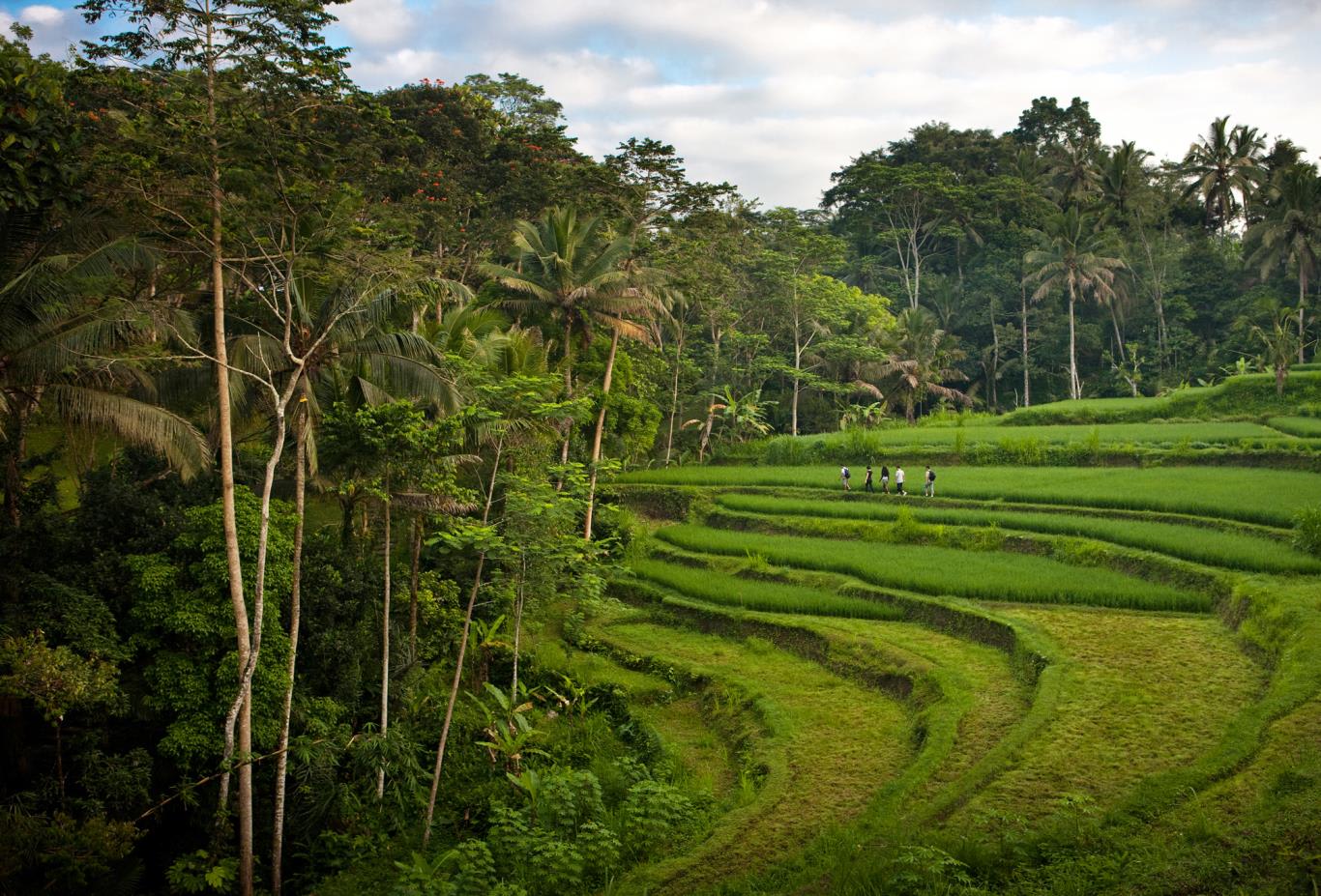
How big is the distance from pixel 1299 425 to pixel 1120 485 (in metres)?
7.09

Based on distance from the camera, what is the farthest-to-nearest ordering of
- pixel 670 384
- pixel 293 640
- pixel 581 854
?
pixel 670 384, pixel 293 640, pixel 581 854

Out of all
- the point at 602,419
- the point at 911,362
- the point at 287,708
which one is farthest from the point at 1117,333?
the point at 287,708

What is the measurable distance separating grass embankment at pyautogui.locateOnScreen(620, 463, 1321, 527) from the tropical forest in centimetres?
18

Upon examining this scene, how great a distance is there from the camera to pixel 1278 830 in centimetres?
652

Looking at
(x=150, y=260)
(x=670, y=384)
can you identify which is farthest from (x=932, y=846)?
(x=670, y=384)

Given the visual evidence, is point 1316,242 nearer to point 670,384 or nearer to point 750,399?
point 750,399

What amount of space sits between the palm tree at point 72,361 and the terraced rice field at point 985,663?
7.24m

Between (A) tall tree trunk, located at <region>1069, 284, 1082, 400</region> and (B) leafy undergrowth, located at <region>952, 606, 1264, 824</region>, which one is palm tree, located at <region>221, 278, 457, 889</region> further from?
(A) tall tree trunk, located at <region>1069, 284, 1082, 400</region>

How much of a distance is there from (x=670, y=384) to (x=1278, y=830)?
27268mm

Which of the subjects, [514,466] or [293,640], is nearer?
[293,640]

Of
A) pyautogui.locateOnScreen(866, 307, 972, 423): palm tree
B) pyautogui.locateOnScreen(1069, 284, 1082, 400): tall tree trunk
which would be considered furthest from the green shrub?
pyautogui.locateOnScreen(1069, 284, 1082, 400): tall tree trunk

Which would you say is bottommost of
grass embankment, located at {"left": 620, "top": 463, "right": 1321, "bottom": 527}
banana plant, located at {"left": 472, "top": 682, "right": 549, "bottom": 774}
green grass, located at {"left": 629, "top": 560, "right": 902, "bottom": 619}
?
banana plant, located at {"left": 472, "top": 682, "right": 549, "bottom": 774}

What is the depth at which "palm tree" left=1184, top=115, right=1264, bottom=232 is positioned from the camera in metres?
41.3

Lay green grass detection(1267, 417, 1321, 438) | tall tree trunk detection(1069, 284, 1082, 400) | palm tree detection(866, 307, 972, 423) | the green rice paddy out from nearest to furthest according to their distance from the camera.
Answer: the green rice paddy < green grass detection(1267, 417, 1321, 438) < palm tree detection(866, 307, 972, 423) < tall tree trunk detection(1069, 284, 1082, 400)
